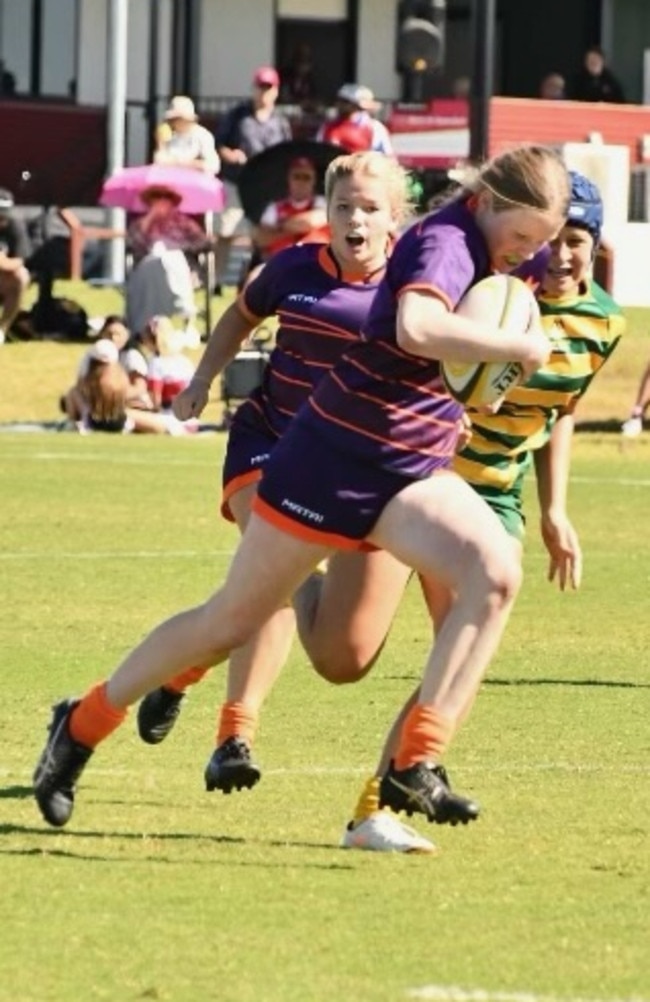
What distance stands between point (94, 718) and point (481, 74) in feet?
60.3

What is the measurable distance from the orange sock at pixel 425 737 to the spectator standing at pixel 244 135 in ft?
75.7

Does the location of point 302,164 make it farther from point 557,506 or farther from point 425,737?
point 425,737

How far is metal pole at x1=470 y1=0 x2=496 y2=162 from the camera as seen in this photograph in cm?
2539

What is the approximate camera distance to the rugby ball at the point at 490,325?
7.39 m

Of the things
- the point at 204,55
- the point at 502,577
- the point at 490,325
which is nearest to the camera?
the point at 490,325

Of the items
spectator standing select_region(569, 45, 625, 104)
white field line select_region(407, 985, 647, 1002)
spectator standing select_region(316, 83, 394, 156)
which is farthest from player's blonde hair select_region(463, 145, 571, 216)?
spectator standing select_region(569, 45, 625, 104)

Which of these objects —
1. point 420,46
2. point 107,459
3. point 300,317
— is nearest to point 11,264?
point 420,46

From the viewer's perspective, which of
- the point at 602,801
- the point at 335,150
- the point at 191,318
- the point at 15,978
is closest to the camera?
the point at 15,978

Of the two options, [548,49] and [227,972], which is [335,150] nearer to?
[227,972]

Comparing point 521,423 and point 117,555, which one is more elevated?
point 521,423

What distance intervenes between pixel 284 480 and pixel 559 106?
87.2ft

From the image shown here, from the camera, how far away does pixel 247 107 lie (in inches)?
1247

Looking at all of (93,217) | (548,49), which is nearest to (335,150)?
(93,217)

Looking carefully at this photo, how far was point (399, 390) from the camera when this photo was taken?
756 centimetres
